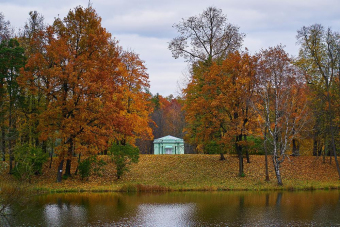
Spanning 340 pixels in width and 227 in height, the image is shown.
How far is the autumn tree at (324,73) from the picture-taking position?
3084cm

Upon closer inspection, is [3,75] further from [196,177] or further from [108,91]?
[196,177]

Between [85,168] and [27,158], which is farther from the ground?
[27,158]

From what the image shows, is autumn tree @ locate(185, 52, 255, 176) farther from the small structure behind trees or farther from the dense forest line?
the small structure behind trees

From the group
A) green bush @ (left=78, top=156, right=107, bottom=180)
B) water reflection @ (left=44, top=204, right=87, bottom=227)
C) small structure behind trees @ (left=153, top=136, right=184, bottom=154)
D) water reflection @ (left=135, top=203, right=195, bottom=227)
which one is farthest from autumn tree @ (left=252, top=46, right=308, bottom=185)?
small structure behind trees @ (left=153, top=136, right=184, bottom=154)

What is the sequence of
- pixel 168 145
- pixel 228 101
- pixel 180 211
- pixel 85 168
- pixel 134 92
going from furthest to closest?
1. pixel 168 145
2. pixel 134 92
3. pixel 228 101
4. pixel 85 168
5. pixel 180 211

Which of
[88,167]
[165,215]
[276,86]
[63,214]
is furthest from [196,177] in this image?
[63,214]

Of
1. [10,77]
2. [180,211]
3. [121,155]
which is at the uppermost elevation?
[10,77]

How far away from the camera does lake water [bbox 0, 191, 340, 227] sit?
1446 cm

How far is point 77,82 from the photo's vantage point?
2644 cm

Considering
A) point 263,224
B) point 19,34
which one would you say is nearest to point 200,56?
point 19,34

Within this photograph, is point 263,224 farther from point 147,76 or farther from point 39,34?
point 147,76

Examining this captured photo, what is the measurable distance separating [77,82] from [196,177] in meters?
13.0

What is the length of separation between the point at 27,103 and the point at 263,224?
23345mm

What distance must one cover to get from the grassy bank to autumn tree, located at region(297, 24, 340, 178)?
3.27 meters
